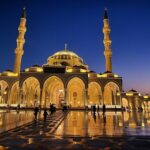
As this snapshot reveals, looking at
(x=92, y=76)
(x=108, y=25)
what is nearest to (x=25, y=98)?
(x=92, y=76)

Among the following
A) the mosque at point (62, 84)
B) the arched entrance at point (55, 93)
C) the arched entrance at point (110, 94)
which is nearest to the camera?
the mosque at point (62, 84)

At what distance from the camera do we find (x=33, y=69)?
33.8 metres

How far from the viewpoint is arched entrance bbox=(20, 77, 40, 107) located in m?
34.2

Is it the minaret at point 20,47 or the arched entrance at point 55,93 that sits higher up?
the minaret at point 20,47

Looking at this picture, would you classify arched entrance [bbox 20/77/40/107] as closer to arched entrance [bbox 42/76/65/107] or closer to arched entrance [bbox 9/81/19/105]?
arched entrance [bbox 9/81/19/105]

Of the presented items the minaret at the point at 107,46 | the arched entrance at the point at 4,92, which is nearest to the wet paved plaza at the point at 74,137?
the arched entrance at the point at 4,92

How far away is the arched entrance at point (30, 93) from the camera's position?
112ft

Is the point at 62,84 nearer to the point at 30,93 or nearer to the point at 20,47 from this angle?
the point at 30,93

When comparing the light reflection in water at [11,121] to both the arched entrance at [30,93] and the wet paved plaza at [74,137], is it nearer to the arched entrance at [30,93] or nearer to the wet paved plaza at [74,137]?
the wet paved plaza at [74,137]

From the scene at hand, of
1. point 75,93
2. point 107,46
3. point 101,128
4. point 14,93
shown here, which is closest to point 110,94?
point 75,93

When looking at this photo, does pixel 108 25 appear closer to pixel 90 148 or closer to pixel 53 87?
pixel 53 87

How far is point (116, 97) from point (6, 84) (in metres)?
22.5

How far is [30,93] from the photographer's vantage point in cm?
3797

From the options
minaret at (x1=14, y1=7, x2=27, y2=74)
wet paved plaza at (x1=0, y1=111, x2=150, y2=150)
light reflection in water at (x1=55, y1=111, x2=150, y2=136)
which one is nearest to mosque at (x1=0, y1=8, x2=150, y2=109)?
minaret at (x1=14, y1=7, x2=27, y2=74)
